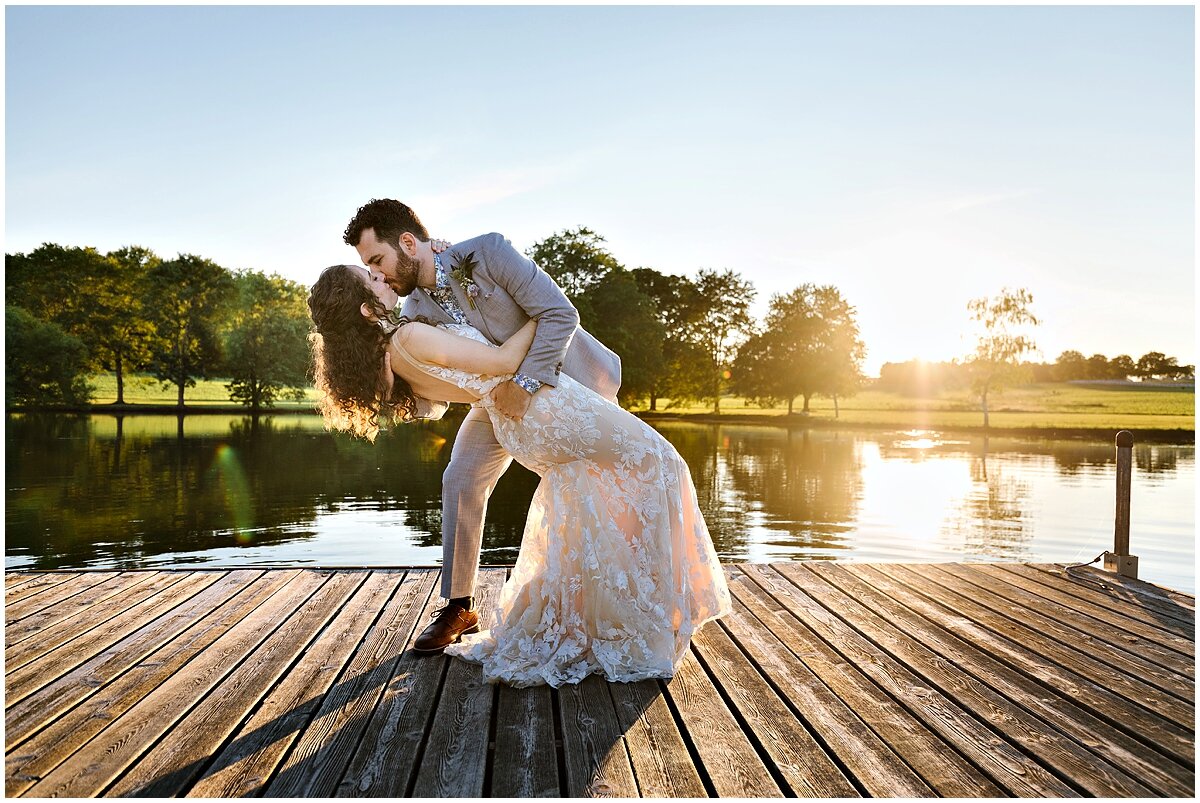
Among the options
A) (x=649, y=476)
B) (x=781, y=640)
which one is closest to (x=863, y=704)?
(x=781, y=640)

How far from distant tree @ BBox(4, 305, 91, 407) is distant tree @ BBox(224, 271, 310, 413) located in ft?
18.5

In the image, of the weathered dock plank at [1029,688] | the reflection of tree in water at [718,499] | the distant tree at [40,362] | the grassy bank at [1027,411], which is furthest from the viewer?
the distant tree at [40,362]

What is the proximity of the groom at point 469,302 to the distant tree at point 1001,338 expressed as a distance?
36.0 m

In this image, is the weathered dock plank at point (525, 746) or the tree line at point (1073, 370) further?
the tree line at point (1073, 370)

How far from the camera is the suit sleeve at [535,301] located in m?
2.59

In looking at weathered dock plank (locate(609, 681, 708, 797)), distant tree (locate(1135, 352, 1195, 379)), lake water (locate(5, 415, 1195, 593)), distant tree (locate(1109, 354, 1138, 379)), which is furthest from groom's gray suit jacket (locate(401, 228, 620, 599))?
distant tree (locate(1109, 354, 1138, 379))

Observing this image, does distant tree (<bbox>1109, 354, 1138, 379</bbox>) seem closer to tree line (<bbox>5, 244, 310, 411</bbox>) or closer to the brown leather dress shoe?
tree line (<bbox>5, 244, 310, 411</bbox>)

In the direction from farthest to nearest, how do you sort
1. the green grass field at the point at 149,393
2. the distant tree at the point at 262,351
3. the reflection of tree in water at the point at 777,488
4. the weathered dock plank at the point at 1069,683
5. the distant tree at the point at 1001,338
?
the green grass field at the point at 149,393, the distant tree at the point at 262,351, the distant tree at the point at 1001,338, the reflection of tree in water at the point at 777,488, the weathered dock plank at the point at 1069,683

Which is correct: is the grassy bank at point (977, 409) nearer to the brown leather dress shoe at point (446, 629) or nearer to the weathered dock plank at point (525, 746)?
the brown leather dress shoe at point (446, 629)

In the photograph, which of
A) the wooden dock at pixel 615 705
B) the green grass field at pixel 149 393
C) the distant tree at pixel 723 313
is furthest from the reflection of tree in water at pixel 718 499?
the green grass field at pixel 149 393

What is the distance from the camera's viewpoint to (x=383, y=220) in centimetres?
263

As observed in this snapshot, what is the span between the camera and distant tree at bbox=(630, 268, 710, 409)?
39.4m

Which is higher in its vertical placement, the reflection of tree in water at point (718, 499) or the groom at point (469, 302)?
the groom at point (469, 302)

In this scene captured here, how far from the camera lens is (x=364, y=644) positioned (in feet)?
9.38
